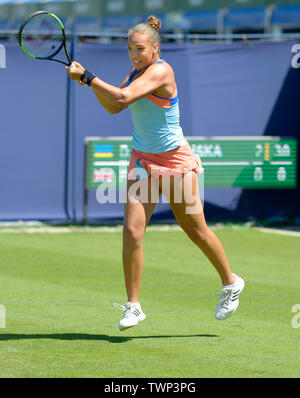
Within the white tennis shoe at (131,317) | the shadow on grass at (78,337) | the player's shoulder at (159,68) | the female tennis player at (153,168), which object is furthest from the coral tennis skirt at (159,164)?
the shadow on grass at (78,337)

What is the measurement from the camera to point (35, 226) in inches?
516

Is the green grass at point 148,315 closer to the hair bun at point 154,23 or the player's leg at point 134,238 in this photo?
the player's leg at point 134,238

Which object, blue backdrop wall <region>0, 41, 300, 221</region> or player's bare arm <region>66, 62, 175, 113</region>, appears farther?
blue backdrop wall <region>0, 41, 300, 221</region>

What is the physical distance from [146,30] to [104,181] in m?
7.09

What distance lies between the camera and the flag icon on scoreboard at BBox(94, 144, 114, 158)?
1312 cm

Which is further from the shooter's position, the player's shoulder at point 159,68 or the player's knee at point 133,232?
the player's knee at point 133,232

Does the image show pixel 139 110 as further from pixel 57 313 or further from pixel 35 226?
pixel 35 226

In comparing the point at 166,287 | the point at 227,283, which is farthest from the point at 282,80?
the point at 227,283

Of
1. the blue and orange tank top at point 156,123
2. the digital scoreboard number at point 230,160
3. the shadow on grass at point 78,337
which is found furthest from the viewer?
the digital scoreboard number at point 230,160

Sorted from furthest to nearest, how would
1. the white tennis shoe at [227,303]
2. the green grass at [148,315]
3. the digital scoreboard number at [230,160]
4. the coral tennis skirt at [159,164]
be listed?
the digital scoreboard number at [230,160], the white tennis shoe at [227,303], the coral tennis skirt at [159,164], the green grass at [148,315]

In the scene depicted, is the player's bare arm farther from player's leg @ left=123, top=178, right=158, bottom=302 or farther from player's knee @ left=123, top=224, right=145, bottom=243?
player's knee @ left=123, top=224, right=145, bottom=243

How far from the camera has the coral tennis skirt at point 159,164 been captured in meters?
6.23

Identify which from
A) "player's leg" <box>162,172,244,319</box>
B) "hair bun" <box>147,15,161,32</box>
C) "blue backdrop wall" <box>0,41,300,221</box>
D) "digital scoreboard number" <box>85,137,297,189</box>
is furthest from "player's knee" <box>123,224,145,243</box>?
"blue backdrop wall" <box>0,41,300,221</box>

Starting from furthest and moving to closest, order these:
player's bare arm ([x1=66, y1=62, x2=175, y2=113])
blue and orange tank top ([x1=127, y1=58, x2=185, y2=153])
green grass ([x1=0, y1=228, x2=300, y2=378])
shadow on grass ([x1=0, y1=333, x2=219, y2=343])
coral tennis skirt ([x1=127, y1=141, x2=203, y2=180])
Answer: coral tennis skirt ([x1=127, y1=141, x2=203, y2=180]) → blue and orange tank top ([x1=127, y1=58, x2=185, y2=153]) → shadow on grass ([x1=0, y1=333, x2=219, y2=343]) → player's bare arm ([x1=66, y1=62, x2=175, y2=113]) → green grass ([x1=0, y1=228, x2=300, y2=378])
